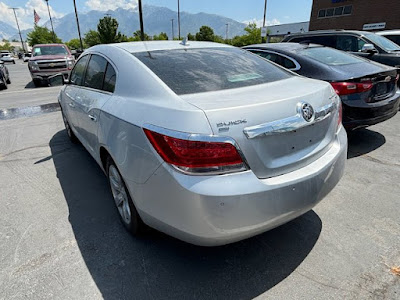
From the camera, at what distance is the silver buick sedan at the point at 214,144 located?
1651mm

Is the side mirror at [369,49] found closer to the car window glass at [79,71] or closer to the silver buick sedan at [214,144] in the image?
the silver buick sedan at [214,144]

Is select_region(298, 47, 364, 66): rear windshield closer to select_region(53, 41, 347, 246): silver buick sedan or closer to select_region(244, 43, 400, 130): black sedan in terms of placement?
select_region(244, 43, 400, 130): black sedan

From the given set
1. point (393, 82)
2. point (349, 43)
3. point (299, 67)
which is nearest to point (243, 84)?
point (299, 67)

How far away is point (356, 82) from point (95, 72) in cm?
323

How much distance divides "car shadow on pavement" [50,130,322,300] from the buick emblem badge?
1.08 m

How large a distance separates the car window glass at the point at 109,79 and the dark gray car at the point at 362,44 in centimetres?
572

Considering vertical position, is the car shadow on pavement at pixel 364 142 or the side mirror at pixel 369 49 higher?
the side mirror at pixel 369 49

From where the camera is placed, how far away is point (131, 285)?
2000 mm

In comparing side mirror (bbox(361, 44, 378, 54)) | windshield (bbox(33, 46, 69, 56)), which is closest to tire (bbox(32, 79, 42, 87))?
windshield (bbox(33, 46, 69, 56))

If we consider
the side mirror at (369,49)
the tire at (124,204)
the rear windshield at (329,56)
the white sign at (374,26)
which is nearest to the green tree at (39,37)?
the white sign at (374,26)

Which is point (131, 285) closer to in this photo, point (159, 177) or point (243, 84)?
point (159, 177)

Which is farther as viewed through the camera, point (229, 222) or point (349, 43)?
point (349, 43)

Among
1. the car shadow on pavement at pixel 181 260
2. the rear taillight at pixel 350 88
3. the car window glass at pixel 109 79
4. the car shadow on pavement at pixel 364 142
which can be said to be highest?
the car window glass at pixel 109 79

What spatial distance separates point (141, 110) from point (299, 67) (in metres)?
3.18
